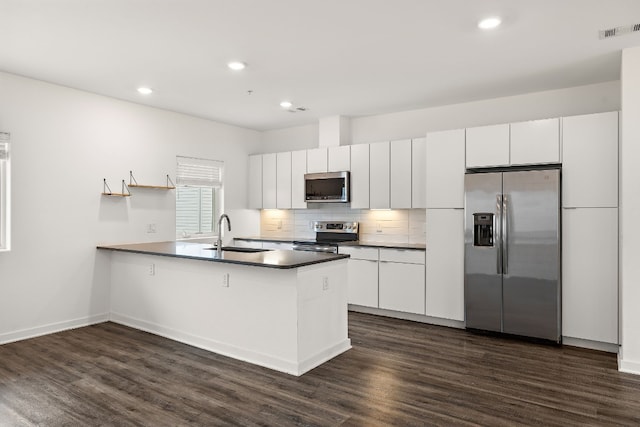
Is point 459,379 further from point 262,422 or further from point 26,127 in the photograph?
point 26,127

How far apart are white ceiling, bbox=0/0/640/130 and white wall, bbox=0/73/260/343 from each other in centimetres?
31

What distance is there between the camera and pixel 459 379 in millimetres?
3270

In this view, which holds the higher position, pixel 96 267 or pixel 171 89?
pixel 171 89

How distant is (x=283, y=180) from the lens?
6.44 metres

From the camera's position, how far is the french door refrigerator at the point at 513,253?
161 inches

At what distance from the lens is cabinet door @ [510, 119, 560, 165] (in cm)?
414

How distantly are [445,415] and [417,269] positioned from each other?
2.36m

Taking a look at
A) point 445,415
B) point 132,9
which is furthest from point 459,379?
point 132,9

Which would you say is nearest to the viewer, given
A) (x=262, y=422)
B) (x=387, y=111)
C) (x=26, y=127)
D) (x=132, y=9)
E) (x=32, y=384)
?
(x=262, y=422)

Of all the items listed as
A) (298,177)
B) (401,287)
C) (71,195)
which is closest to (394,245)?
(401,287)

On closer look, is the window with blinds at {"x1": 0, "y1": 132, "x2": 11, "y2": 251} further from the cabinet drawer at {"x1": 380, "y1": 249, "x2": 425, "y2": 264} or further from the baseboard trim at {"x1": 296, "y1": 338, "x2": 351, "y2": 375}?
the cabinet drawer at {"x1": 380, "y1": 249, "x2": 425, "y2": 264}

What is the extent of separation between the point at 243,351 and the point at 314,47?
2.59 m

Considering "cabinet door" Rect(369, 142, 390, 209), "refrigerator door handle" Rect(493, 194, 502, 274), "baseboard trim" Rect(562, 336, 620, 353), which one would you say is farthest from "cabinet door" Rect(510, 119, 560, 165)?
"baseboard trim" Rect(562, 336, 620, 353)

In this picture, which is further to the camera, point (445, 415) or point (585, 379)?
point (585, 379)
